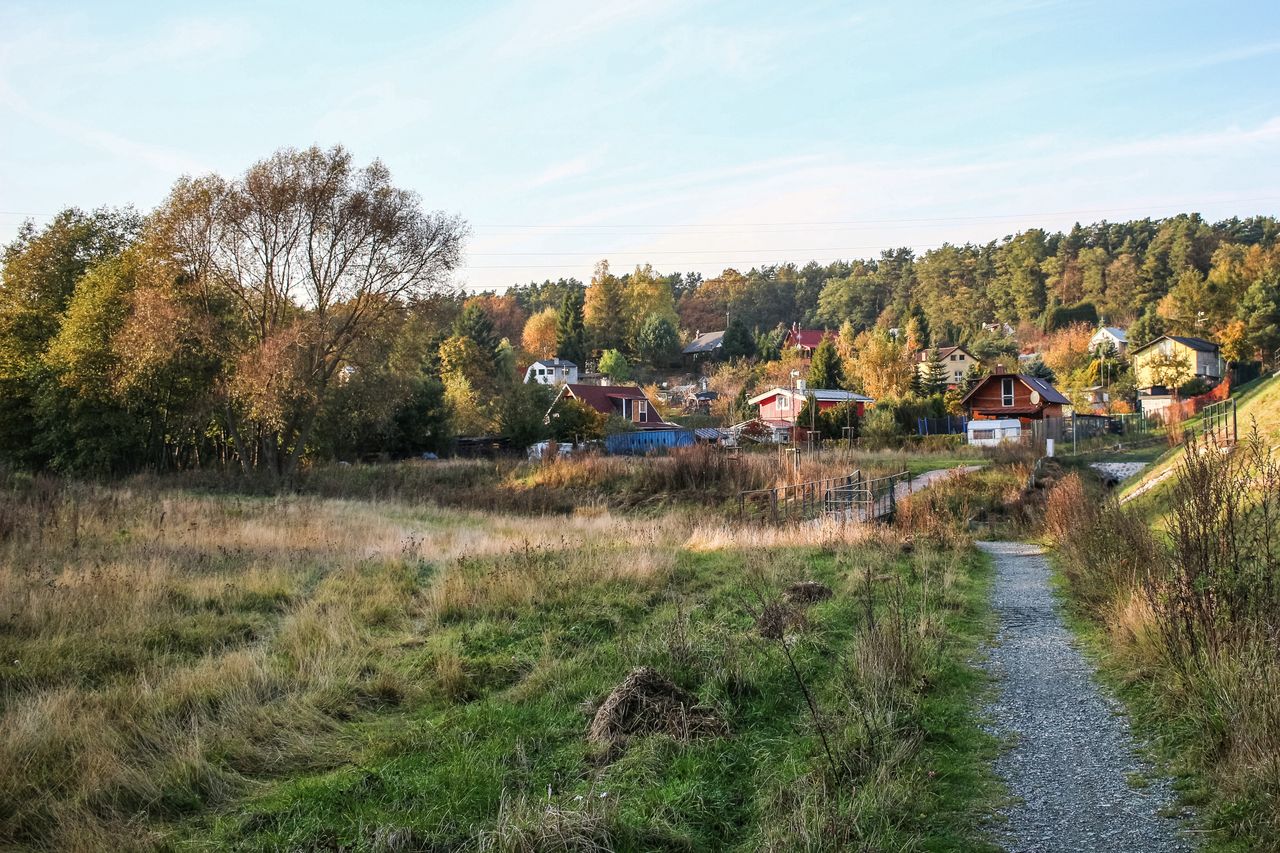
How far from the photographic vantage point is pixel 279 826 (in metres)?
4.73

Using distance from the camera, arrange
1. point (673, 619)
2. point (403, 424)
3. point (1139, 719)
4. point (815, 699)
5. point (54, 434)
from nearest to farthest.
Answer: point (1139, 719) → point (815, 699) → point (673, 619) → point (54, 434) → point (403, 424)

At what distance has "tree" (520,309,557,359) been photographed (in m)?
96.8

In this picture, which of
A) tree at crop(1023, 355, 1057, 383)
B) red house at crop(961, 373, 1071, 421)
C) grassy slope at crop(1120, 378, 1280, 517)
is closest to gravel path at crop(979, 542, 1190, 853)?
grassy slope at crop(1120, 378, 1280, 517)

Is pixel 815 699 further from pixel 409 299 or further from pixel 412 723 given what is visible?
pixel 409 299

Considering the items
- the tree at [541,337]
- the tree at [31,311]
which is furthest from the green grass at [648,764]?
the tree at [541,337]

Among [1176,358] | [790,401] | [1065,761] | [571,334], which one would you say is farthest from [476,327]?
[1065,761]

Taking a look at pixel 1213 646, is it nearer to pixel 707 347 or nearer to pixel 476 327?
pixel 476 327

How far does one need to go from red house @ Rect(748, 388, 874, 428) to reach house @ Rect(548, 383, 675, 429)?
7.67 metres

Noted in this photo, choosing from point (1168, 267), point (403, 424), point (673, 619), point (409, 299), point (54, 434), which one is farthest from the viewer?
point (1168, 267)

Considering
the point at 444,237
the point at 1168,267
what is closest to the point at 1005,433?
the point at 444,237

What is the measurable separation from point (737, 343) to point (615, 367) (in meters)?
15.0

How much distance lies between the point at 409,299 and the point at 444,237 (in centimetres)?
265

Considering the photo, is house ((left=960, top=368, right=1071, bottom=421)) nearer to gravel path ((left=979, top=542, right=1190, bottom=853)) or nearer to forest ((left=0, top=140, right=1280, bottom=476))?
forest ((left=0, top=140, right=1280, bottom=476))

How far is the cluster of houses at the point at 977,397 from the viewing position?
51.4 m
